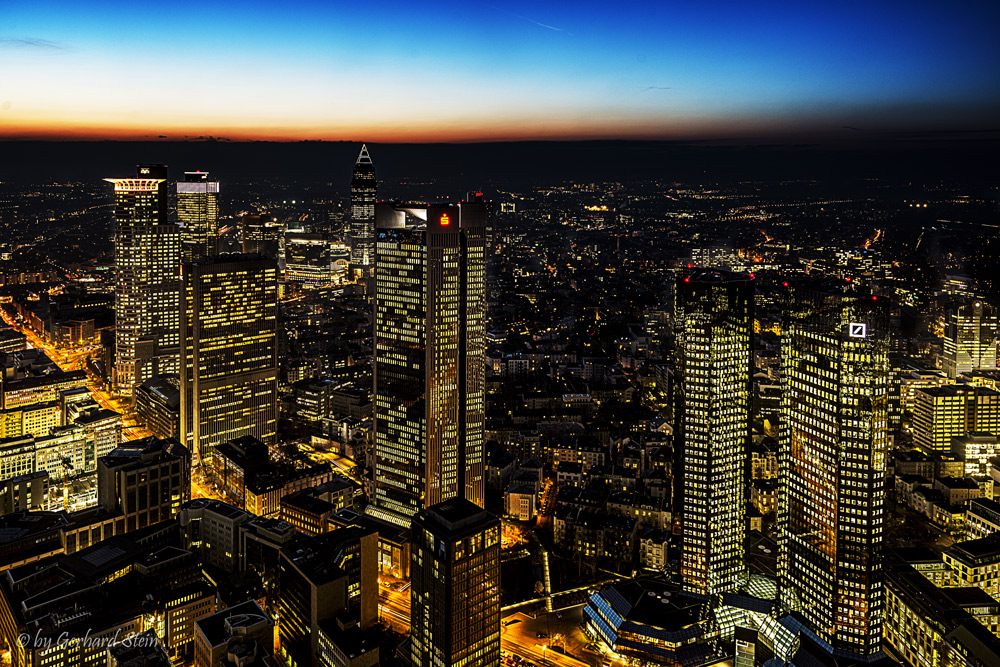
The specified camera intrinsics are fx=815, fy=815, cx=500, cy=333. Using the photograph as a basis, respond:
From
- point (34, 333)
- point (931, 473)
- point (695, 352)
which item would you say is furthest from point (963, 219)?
point (34, 333)

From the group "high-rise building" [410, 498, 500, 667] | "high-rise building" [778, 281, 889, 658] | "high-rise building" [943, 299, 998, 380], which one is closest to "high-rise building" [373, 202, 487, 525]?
"high-rise building" [410, 498, 500, 667]

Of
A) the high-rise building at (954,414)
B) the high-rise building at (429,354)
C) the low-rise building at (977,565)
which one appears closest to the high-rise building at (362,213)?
the high-rise building at (429,354)

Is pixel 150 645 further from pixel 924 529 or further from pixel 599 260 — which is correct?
pixel 599 260

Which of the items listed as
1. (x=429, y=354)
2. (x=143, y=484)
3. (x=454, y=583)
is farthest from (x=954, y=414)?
(x=143, y=484)

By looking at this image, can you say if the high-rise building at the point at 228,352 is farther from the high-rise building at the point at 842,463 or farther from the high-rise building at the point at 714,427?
the high-rise building at the point at 842,463

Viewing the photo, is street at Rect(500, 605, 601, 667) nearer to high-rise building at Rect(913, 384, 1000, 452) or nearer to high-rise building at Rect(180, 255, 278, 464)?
high-rise building at Rect(180, 255, 278, 464)

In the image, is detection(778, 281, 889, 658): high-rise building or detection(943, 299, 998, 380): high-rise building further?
detection(943, 299, 998, 380): high-rise building
